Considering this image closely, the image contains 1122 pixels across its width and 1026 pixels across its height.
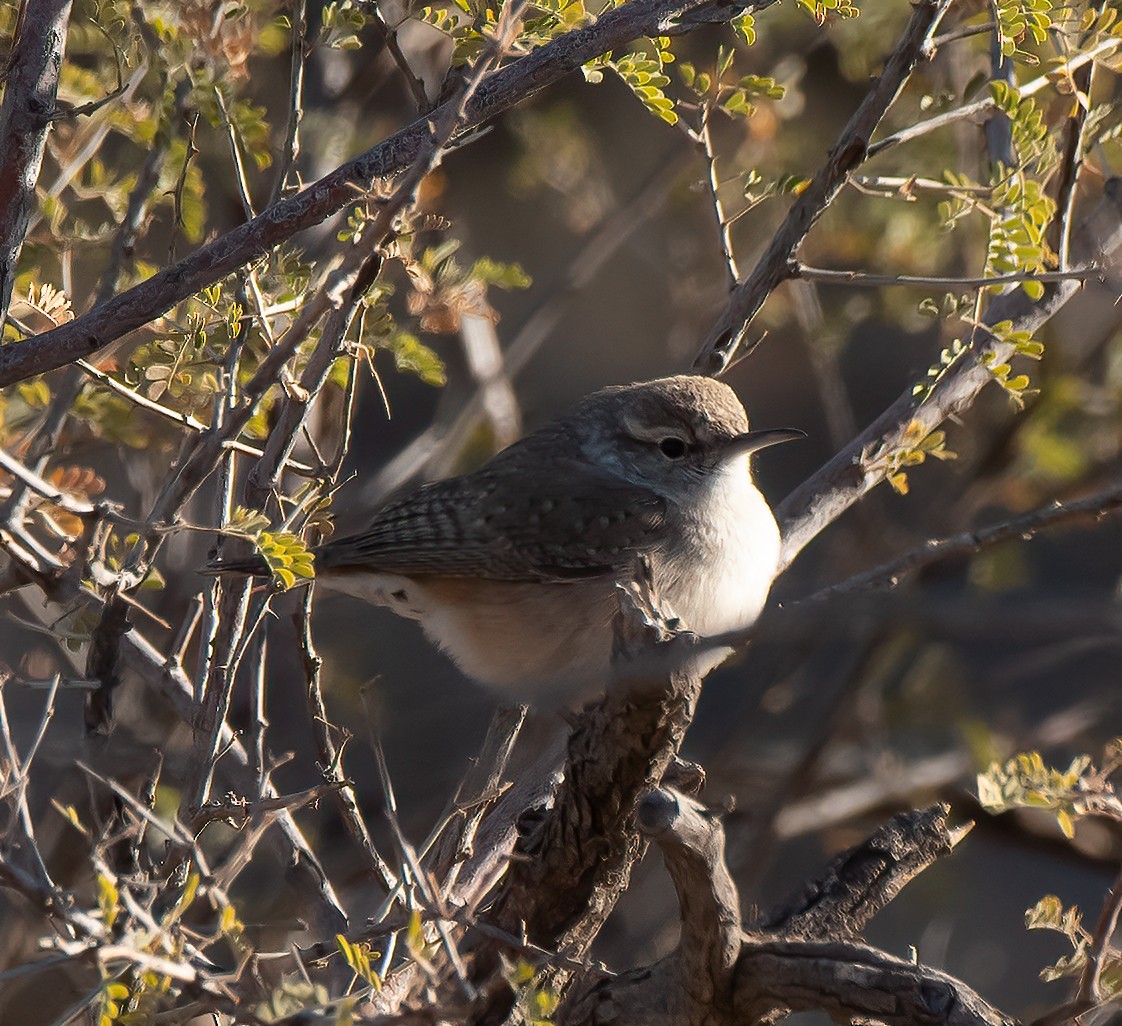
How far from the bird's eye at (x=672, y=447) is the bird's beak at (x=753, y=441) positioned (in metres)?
0.15

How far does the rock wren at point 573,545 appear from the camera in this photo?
4.45m

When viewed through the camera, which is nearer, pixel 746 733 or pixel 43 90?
pixel 43 90

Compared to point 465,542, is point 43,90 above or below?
above

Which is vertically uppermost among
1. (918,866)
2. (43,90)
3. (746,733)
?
(43,90)

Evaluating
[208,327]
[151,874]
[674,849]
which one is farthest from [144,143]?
[674,849]

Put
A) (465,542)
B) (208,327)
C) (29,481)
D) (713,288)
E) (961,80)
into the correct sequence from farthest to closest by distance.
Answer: (713,288), (961,80), (465,542), (208,327), (29,481)

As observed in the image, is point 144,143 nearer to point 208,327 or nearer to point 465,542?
point 208,327

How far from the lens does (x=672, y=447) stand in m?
4.94

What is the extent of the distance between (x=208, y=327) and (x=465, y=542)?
1.37 m

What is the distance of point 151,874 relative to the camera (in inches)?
135

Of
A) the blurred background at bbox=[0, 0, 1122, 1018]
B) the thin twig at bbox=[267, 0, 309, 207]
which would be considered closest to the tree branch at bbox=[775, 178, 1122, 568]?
the blurred background at bbox=[0, 0, 1122, 1018]

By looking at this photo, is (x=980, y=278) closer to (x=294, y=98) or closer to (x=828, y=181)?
(x=828, y=181)

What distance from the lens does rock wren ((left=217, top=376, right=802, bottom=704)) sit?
4453mm

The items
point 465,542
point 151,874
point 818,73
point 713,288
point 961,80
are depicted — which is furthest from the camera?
point 818,73
